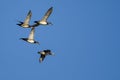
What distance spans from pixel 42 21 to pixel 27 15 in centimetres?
138

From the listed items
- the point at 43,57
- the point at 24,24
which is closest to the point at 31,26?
the point at 24,24

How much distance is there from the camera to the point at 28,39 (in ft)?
140

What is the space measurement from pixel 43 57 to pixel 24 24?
4413mm

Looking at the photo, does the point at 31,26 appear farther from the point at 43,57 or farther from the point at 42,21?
the point at 43,57

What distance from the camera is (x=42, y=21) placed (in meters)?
42.2

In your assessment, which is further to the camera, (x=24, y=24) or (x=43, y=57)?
(x=43, y=57)

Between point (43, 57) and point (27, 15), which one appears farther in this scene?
point (43, 57)

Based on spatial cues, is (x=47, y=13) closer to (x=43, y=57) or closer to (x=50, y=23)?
(x=50, y=23)

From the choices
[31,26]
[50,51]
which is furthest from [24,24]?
[50,51]

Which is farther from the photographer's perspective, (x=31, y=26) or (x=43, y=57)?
(x=43, y=57)

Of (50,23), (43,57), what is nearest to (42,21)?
(50,23)

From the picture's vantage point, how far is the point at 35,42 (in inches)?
1674

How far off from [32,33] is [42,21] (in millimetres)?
1611

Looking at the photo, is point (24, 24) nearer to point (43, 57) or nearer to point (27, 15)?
point (27, 15)
